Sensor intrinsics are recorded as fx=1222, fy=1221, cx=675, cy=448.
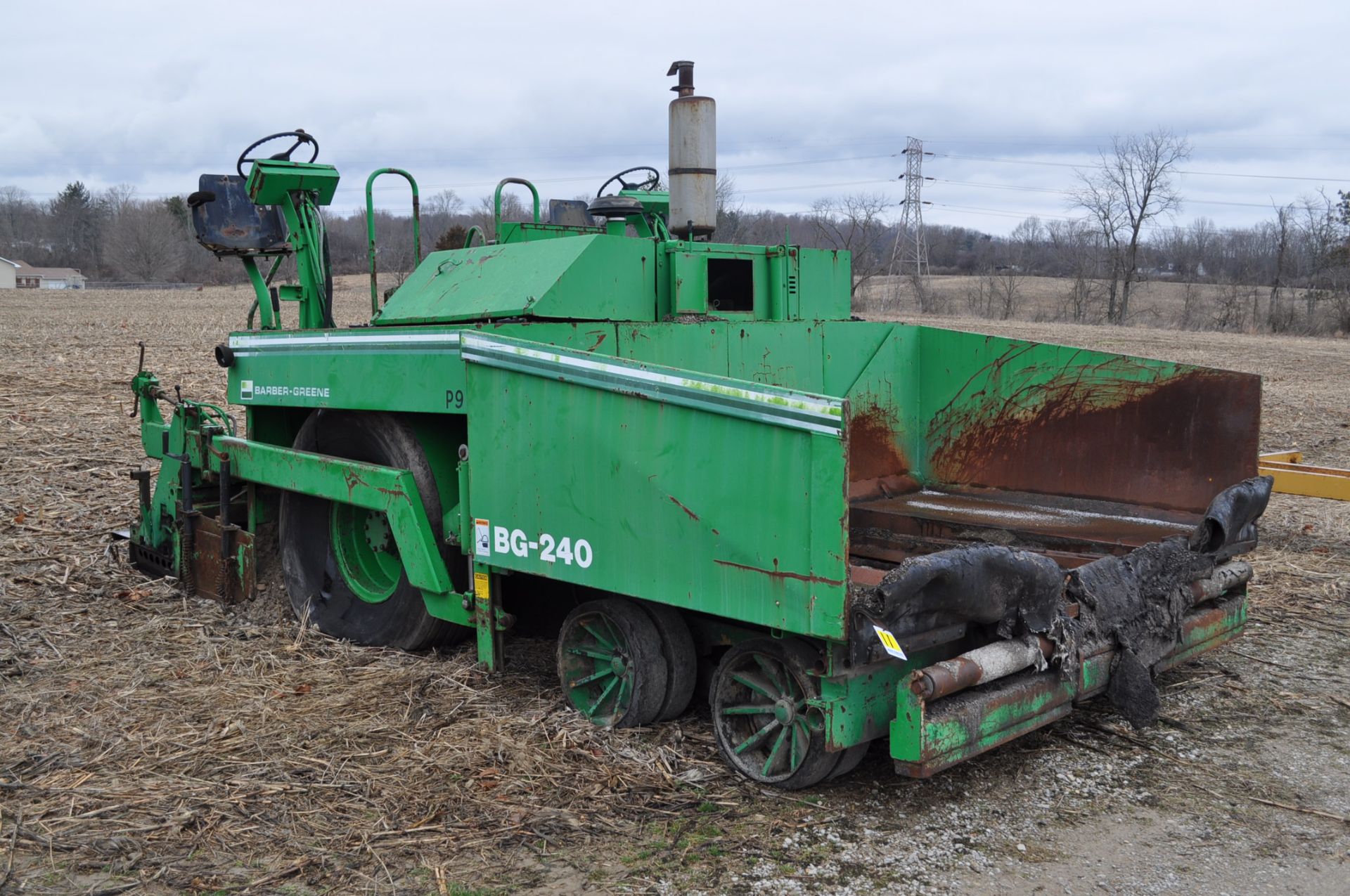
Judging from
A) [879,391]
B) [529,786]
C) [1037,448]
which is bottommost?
[529,786]

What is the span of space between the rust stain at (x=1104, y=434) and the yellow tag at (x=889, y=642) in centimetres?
237

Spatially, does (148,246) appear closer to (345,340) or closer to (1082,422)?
(345,340)

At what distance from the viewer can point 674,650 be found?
4.20m

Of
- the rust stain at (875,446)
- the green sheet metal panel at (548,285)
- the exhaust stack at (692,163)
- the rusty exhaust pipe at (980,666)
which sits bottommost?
the rusty exhaust pipe at (980,666)

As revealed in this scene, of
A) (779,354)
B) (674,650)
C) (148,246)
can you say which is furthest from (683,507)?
Result: (148,246)

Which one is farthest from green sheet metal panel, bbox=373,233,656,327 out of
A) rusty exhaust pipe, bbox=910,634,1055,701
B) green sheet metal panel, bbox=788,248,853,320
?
rusty exhaust pipe, bbox=910,634,1055,701

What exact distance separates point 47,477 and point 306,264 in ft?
12.2

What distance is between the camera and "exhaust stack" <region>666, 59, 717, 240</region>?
5613 millimetres

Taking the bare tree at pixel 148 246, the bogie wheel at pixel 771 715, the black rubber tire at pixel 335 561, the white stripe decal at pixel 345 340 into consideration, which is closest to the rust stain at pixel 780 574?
the bogie wheel at pixel 771 715

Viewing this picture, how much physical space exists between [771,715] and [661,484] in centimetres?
82

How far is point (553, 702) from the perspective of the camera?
4602 mm

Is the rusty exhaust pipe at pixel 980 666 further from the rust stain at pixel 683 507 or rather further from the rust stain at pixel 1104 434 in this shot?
the rust stain at pixel 1104 434

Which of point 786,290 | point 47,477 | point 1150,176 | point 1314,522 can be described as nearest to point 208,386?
point 47,477

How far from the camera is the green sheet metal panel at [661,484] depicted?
11.5 ft
